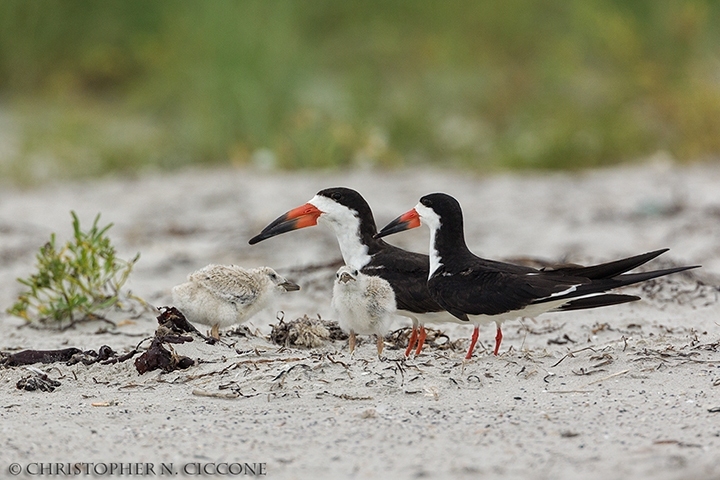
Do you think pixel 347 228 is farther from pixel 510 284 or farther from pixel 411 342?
pixel 510 284

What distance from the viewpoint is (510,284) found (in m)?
4.50

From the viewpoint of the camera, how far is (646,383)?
4.17m

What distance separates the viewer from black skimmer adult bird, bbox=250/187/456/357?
4828mm

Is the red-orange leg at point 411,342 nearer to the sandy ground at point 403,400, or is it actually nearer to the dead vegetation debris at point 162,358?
the sandy ground at point 403,400

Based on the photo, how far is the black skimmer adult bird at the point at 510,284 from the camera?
4.39m

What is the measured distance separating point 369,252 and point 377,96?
7.43 m

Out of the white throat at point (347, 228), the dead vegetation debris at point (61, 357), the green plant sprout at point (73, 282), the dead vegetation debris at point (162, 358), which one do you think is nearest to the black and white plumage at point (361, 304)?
the white throat at point (347, 228)

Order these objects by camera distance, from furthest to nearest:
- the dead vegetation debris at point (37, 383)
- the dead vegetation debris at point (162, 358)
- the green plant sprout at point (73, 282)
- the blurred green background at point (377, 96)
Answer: the blurred green background at point (377, 96), the green plant sprout at point (73, 282), the dead vegetation debris at point (162, 358), the dead vegetation debris at point (37, 383)

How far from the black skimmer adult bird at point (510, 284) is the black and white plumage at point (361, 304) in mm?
220

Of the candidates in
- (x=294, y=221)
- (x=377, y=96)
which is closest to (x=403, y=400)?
(x=294, y=221)

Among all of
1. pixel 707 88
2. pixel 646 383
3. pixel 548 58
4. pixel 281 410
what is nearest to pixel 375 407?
pixel 281 410

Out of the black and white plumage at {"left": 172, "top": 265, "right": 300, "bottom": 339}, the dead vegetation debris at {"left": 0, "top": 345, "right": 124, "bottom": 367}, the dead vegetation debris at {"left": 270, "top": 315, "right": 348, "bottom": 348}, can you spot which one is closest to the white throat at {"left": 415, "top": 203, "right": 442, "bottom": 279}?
the dead vegetation debris at {"left": 270, "top": 315, "right": 348, "bottom": 348}

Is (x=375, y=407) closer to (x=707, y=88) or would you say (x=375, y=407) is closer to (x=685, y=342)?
(x=685, y=342)

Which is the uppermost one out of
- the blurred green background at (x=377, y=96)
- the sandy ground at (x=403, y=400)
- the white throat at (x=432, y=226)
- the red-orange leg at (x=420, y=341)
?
the blurred green background at (x=377, y=96)
